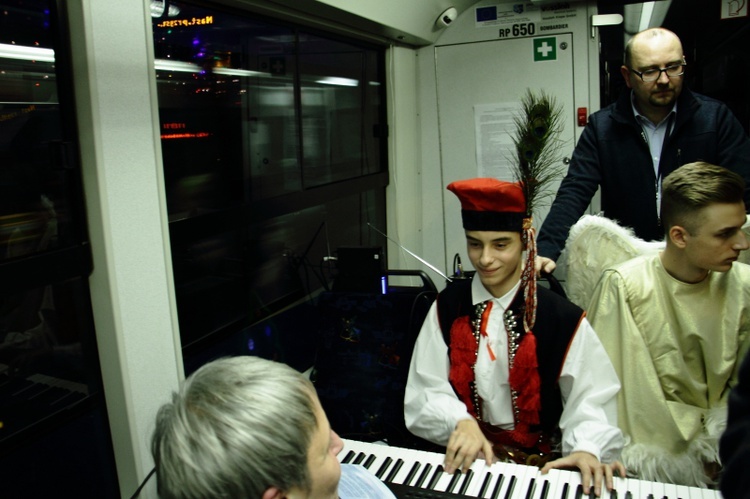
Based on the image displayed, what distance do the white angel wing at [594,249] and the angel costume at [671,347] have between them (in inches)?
6.7

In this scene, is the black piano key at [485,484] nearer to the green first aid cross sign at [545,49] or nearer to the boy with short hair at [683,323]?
the boy with short hair at [683,323]

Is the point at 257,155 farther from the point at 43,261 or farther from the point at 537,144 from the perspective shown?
the point at 43,261

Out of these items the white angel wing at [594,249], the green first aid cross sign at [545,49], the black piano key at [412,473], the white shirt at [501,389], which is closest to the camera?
the black piano key at [412,473]

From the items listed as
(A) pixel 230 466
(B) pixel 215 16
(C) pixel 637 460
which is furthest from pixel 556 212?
(A) pixel 230 466

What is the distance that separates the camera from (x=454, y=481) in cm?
159

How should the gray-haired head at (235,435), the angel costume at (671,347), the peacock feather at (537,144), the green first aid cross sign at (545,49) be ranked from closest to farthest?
the gray-haired head at (235,435)
the angel costume at (671,347)
the peacock feather at (537,144)
the green first aid cross sign at (545,49)

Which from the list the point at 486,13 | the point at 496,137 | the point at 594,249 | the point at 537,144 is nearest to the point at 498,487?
the point at 594,249

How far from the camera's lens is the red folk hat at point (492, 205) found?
6.21ft

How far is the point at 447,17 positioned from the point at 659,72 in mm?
1428

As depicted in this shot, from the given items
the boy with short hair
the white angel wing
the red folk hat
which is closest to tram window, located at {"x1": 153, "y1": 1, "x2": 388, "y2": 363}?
the red folk hat

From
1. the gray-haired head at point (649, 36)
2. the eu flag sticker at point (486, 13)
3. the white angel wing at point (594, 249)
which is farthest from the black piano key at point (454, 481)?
the eu flag sticker at point (486, 13)

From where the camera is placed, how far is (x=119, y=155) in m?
1.78

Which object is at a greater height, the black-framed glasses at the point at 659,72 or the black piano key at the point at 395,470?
the black-framed glasses at the point at 659,72

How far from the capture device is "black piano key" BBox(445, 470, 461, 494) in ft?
5.10
